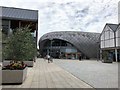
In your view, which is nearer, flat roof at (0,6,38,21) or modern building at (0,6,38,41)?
modern building at (0,6,38,41)

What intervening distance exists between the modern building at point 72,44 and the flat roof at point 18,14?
47.9 meters

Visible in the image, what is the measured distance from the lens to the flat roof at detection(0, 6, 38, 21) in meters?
36.1

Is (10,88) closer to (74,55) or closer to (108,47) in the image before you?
(108,47)

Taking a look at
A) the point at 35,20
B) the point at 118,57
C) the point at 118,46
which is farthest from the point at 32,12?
the point at 118,57

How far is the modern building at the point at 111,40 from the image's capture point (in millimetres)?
47553

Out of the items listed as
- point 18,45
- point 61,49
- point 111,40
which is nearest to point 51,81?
point 18,45

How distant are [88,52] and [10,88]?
78.6 meters

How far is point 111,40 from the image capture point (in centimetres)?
5003

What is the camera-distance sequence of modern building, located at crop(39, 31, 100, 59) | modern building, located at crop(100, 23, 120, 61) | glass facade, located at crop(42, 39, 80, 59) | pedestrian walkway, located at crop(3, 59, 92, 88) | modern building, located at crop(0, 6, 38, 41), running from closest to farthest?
pedestrian walkway, located at crop(3, 59, 92, 88)
modern building, located at crop(0, 6, 38, 41)
modern building, located at crop(100, 23, 120, 61)
modern building, located at crop(39, 31, 100, 59)
glass facade, located at crop(42, 39, 80, 59)

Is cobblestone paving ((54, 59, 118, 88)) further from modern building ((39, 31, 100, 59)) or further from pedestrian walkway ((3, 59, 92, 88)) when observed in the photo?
modern building ((39, 31, 100, 59))

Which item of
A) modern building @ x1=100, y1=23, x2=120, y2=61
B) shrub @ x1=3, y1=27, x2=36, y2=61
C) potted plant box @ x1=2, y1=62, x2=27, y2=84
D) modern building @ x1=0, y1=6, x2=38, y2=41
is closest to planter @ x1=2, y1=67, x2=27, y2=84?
potted plant box @ x1=2, y1=62, x2=27, y2=84

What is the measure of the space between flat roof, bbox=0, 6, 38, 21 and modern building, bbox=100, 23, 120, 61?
18828mm

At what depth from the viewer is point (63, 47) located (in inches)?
3615

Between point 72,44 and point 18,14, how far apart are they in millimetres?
53801
